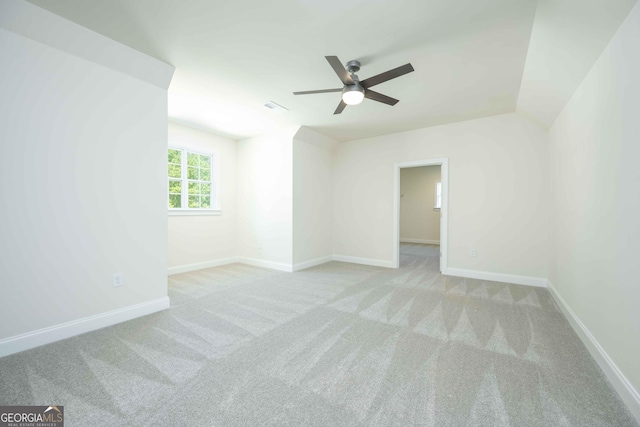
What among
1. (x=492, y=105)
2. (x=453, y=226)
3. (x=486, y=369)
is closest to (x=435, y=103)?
(x=492, y=105)

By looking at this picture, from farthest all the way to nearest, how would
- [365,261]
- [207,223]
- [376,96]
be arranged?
[365,261] → [207,223] → [376,96]

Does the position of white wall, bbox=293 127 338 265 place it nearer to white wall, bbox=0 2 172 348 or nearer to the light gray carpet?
the light gray carpet

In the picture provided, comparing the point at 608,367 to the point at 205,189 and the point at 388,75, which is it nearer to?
the point at 388,75

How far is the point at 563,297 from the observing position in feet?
9.66

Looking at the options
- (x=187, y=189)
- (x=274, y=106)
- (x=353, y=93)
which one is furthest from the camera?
(x=187, y=189)

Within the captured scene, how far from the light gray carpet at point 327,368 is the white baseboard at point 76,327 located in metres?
0.09

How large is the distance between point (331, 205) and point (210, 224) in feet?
8.74

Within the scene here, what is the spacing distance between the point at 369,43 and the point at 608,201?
2.30 m

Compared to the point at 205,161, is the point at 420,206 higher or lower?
lower

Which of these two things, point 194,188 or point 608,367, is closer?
point 608,367

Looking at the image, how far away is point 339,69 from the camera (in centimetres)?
225

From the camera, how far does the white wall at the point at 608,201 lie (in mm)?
1556

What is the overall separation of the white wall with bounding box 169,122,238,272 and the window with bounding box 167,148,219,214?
0.13 metres

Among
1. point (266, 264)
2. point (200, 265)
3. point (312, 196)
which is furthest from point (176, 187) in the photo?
point (312, 196)
